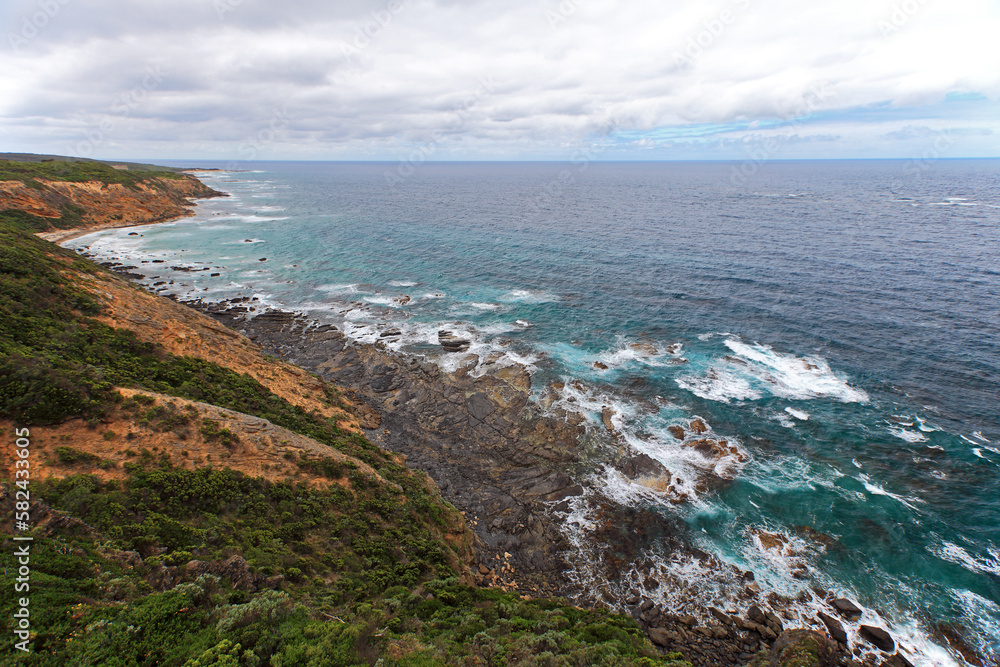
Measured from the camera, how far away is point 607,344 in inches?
1812

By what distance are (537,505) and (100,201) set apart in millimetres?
121971

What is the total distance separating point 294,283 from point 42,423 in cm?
4932

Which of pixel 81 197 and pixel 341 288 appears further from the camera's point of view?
pixel 81 197

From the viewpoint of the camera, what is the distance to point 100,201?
314ft

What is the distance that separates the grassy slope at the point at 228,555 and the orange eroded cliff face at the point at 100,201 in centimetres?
7794

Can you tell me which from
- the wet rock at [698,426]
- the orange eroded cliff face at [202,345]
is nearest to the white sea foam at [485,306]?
the orange eroded cliff face at [202,345]

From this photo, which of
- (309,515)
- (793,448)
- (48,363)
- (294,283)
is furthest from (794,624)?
(294,283)

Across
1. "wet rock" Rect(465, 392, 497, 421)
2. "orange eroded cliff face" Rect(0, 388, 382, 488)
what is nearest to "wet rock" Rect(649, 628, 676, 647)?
"orange eroded cliff face" Rect(0, 388, 382, 488)

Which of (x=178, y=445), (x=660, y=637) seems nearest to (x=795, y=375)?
(x=660, y=637)

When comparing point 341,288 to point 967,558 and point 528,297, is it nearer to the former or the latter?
point 528,297

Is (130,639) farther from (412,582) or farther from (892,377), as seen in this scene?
(892,377)

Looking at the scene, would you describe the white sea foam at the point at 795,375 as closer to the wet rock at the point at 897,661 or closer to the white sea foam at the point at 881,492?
the white sea foam at the point at 881,492

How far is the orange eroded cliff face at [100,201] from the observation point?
78625 millimetres

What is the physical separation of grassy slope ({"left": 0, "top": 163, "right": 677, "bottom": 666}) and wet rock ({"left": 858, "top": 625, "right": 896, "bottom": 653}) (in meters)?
10.3
